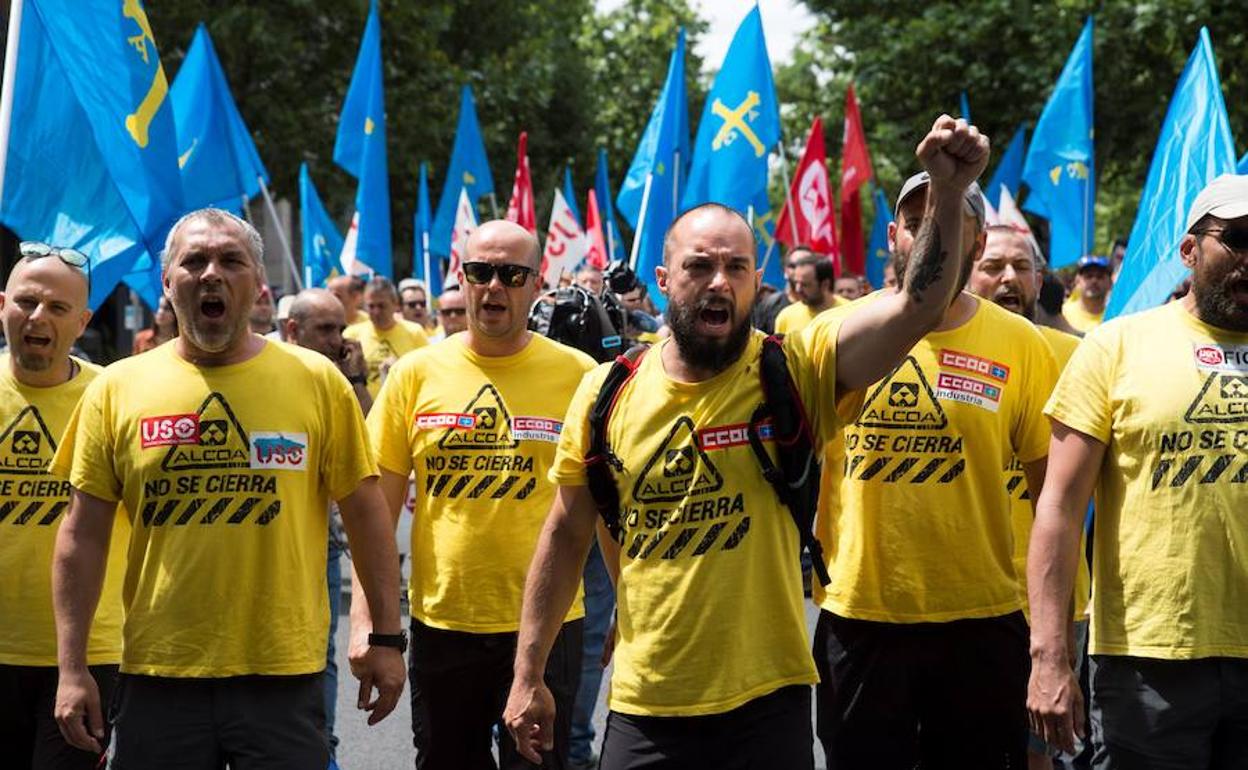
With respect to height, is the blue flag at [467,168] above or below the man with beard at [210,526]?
above

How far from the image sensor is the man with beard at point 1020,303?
525cm

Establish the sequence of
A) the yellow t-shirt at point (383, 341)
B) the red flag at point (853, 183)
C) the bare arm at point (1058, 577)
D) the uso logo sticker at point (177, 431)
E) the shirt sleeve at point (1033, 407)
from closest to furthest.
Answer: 1. the bare arm at point (1058, 577)
2. the uso logo sticker at point (177, 431)
3. the shirt sleeve at point (1033, 407)
4. the yellow t-shirt at point (383, 341)
5. the red flag at point (853, 183)

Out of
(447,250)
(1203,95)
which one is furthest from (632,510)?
(447,250)

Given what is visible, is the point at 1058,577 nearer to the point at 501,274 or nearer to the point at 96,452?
the point at 501,274

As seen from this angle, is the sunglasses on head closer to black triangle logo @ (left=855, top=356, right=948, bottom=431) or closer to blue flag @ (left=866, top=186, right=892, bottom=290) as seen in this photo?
black triangle logo @ (left=855, top=356, right=948, bottom=431)

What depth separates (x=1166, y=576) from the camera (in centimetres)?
405

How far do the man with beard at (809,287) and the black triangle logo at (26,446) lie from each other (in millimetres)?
7399

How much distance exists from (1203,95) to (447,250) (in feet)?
46.8

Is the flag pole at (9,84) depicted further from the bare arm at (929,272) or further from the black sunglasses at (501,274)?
the bare arm at (929,272)

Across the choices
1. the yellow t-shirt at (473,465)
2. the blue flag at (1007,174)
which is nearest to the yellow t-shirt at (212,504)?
the yellow t-shirt at (473,465)

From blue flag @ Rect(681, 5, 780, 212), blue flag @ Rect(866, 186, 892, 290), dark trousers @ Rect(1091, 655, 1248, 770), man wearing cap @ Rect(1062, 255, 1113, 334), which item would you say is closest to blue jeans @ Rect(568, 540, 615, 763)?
dark trousers @ Rect(1091, 655, 1248, 770)

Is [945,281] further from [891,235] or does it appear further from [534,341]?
[534,341]

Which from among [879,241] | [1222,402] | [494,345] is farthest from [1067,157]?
[1222,402]

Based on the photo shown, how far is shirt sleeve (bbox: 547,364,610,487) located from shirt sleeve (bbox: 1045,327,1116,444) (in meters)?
1.12
